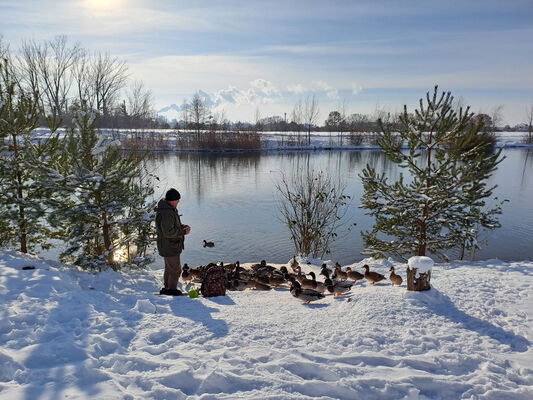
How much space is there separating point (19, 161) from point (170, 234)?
5.22 m

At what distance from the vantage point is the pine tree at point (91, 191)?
8266mm

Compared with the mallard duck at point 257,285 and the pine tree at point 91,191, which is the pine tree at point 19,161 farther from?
the mallard duck at point 257,285

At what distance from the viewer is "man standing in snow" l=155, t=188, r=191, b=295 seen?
6957mm

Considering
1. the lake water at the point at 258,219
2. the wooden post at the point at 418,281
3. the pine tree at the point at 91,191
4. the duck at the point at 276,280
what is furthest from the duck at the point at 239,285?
the lake water at the point at 258,219

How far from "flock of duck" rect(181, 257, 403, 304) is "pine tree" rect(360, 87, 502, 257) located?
1.91 metres

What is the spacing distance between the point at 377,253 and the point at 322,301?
15.3ft

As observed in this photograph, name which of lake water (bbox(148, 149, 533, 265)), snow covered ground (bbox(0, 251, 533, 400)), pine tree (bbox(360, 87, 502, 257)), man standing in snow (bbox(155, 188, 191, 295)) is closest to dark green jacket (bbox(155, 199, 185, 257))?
man standing in snow (bbox(155, 188, 191, 295))

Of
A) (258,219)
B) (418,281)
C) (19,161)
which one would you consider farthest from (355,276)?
(258,219)

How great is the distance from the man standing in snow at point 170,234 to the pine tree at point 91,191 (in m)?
2.26

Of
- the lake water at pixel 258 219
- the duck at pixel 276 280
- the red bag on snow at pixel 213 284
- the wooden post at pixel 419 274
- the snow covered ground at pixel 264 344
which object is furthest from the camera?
the lake water at pixel 258 219

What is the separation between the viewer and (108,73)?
41656 millimetres

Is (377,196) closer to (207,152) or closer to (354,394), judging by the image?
(354,394)

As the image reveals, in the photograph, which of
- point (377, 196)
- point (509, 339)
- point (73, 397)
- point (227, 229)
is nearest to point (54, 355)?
point (73, 397)

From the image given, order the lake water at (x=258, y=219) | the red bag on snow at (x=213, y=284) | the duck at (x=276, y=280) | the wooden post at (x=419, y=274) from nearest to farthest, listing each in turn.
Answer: the wooden post at (x=419, y=274), the red bag on snow at (x=213, y=284), the duck at (x=276, y=280), the lake water at (x=258, y=219)
